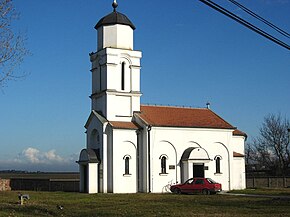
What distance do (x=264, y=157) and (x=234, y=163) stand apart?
28166 mm

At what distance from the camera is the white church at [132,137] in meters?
42.2

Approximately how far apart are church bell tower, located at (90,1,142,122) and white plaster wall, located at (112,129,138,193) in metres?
1.80

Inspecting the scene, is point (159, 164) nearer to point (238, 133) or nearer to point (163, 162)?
point (163, 162)

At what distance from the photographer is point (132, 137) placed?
4316 centimetres

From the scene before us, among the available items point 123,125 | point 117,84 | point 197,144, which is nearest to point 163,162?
point 197,144

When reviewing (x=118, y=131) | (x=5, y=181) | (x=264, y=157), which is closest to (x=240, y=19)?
(x=118, y=131)

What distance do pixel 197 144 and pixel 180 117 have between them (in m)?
2.95

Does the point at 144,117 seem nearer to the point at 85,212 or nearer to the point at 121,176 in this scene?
the point at 121,176

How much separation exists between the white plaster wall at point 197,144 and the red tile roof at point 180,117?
1.53 feet

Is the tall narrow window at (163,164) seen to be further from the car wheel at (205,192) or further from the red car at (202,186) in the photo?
the car wheel at (205,192)

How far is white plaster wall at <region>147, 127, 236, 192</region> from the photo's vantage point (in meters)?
43.3

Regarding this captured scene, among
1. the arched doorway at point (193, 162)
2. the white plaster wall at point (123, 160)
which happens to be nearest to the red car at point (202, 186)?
the arched doorway at point (193, 162)

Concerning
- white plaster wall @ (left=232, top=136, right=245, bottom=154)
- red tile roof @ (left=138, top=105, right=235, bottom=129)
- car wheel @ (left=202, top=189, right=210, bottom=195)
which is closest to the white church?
red tile roof @ (left=138, top=105, right=235, bottom=129)

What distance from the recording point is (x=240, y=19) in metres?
14.5
